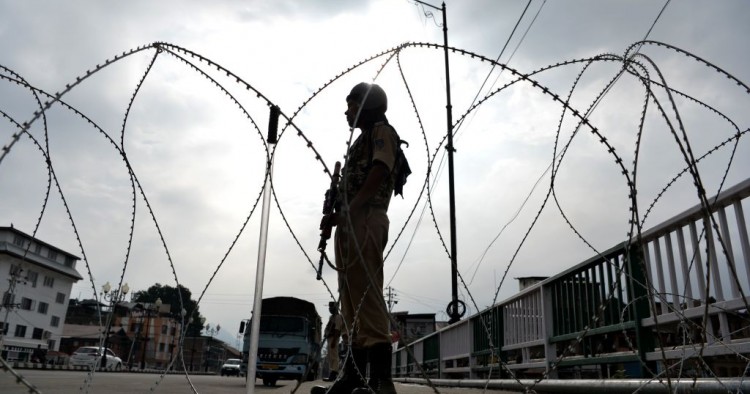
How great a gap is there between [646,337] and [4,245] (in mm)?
49777

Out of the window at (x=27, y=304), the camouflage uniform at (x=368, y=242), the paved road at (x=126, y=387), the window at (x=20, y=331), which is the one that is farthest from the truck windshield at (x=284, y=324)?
the window at (x=20, y=331)

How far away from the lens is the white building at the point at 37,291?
42969mm

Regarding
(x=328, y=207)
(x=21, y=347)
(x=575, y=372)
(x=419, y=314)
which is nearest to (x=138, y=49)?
(x=328, y=207)

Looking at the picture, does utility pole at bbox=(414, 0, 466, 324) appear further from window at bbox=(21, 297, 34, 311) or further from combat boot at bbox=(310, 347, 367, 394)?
window at bbox=(21, 297, 34, 311)

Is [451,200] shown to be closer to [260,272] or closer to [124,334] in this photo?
[260,272]

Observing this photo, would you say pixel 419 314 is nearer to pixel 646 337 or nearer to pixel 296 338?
pixel 296 338

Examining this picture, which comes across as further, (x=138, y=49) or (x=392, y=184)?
(x=392, y=184)

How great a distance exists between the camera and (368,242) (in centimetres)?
302

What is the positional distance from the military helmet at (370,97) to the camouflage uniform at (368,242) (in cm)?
17

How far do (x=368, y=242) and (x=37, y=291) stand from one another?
55.1m

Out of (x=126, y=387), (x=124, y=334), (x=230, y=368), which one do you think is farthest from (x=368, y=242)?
(x=124, y=334)

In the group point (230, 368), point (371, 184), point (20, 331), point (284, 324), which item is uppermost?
point (371, 184)

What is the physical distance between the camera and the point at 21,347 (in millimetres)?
44844

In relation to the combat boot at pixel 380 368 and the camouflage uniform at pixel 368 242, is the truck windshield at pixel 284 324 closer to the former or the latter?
the camouflage uniform at pixel 368 242
